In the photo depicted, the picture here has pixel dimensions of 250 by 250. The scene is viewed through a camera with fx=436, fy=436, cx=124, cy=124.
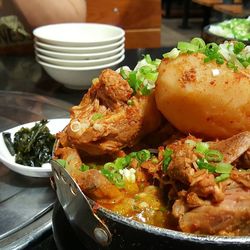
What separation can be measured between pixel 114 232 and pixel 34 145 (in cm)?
79

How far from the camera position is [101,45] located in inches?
82.7

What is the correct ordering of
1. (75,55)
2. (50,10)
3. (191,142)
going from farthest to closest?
(50,10) → (75,55) → (191,142)

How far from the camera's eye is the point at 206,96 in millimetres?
884

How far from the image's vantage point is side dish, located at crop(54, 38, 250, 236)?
2.51 feet

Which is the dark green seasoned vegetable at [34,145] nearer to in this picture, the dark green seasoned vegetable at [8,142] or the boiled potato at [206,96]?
the dark green seasoned vegetable at [8,142]

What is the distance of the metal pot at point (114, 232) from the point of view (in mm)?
719

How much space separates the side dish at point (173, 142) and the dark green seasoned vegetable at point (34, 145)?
457mm

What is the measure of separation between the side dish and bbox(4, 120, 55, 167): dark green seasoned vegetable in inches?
18.0

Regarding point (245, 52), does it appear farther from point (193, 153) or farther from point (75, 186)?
point (75, 186)

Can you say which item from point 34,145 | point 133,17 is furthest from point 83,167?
point 133,17

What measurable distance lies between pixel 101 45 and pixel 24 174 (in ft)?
2.95

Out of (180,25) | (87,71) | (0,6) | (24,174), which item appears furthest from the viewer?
A: (180,25)

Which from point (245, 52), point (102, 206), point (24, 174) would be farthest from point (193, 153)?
point (24, 174)

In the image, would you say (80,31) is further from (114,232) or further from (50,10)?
(114,232)
